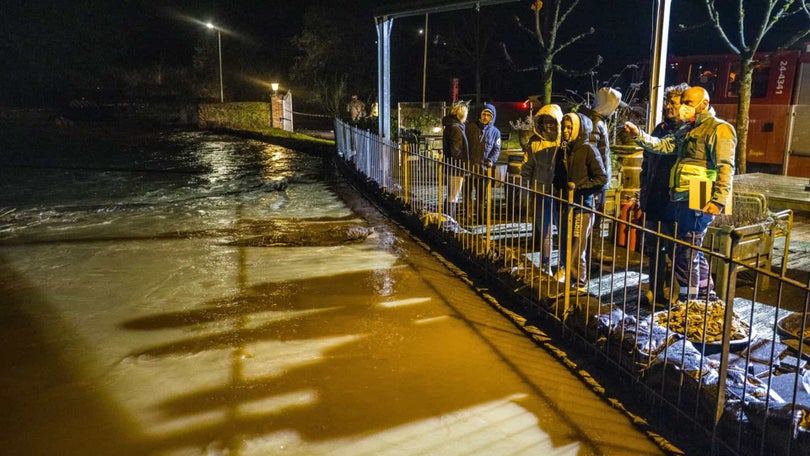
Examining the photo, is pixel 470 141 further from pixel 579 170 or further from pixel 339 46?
pixel 339 46

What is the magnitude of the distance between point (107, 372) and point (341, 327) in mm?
1708

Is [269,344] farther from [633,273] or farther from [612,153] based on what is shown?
[612,153]

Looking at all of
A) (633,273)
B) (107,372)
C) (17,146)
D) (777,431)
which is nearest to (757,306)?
(633,273)

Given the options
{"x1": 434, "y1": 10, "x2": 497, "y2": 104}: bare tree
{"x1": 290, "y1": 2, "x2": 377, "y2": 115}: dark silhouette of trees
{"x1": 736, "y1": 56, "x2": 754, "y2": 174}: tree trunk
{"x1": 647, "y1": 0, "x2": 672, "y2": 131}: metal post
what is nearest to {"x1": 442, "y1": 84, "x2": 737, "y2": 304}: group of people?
{"x1": 647, "y1": 0, "x2": 672, "y2": 131}: metal post

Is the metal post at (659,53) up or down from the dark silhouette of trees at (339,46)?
down

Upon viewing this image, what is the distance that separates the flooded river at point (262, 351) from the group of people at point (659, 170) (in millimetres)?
1116

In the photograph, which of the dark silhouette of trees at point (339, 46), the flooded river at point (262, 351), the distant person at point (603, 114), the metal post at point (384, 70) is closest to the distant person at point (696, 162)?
the distant person at point (603, 114)

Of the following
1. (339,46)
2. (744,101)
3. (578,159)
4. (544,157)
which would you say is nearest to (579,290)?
(578,159)

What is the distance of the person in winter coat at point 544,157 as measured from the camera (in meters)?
5.47

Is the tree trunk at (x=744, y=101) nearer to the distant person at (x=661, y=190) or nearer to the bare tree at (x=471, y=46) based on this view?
the distant person at (x=661, y=190)

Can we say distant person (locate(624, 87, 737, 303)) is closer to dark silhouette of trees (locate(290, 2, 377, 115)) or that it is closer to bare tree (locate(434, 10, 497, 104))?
bare tree (locate(434, 10, 497, 104))

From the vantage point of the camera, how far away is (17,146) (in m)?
19.9

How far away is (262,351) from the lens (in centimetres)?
445

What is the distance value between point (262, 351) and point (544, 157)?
3191 mm
